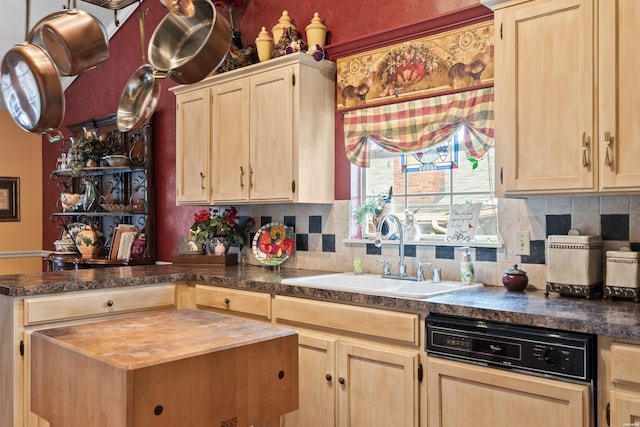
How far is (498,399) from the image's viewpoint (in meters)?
2.06

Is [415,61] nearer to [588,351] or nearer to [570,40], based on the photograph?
[570,40]

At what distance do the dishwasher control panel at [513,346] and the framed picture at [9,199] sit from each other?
582cm

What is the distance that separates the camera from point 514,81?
2.38m

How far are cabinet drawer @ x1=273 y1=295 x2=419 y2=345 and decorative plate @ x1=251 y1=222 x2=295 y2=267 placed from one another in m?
0.76

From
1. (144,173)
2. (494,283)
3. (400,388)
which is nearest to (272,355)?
(400,388)

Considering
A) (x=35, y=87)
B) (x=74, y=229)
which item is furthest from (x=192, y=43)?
(x=74, y=229)

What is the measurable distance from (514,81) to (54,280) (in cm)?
250

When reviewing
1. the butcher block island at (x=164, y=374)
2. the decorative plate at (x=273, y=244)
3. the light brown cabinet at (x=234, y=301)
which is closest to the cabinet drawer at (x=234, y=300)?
the light brown cabinet at (x=234, y=301)

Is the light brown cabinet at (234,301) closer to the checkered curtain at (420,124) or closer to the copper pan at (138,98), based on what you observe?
the checkered curtain at (420,124)

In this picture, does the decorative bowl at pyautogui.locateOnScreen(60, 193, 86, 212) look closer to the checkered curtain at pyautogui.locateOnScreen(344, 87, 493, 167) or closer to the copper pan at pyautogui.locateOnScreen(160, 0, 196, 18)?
the checkered curtain at pyautogui.locateOnScreen(344, 87, 493, 167)

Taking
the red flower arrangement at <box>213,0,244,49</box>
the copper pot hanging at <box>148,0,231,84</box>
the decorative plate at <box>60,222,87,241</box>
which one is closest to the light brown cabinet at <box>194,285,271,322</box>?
the copper pot hanging at <box>148,0,231,84</box>

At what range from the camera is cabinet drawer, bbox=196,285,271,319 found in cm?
301

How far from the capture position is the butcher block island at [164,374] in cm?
155

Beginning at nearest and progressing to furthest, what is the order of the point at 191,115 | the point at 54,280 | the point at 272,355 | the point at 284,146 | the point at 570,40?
the point at 272,355 < the point at 570,40 < the point at 54,280 < the point at 284,146 < the point at 191,115
